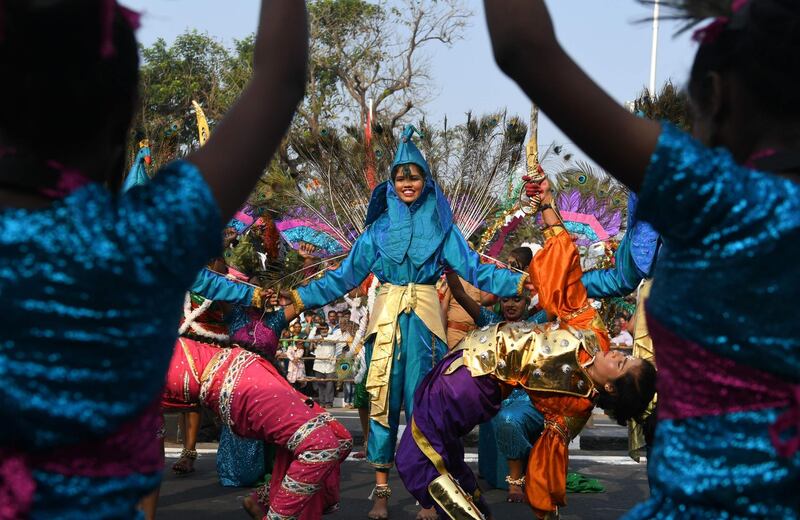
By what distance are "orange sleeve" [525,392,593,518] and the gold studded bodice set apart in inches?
4.5

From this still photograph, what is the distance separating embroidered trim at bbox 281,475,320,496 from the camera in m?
4.62

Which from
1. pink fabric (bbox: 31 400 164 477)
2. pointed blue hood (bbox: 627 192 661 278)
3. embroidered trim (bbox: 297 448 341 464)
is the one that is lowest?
embroidered trim (bbox: 297 448 341 464)

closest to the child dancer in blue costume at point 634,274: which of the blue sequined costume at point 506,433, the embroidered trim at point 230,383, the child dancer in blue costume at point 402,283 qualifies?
the child dancer in blue costume at point 402,283

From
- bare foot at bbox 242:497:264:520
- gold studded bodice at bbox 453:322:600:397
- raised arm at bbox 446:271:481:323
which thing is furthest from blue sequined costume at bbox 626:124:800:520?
raised arm at bbox 446:271:481:323

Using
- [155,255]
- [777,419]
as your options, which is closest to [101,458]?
[155,255]

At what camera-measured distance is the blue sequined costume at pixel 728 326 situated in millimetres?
1497

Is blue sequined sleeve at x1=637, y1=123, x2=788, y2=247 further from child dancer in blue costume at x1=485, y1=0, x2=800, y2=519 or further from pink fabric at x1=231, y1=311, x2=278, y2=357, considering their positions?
pink fabric at x1=231, y1=311, x2=278, y2=357

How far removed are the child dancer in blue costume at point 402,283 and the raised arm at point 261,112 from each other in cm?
521

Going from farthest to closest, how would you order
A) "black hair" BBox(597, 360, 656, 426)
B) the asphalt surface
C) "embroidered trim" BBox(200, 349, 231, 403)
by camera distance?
the asphalt surface < "embroidered trim" BBox(200, 349, 231, 403) < "black hair" BBox(597, 360, 656, 426)

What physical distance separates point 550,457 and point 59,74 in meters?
3.69

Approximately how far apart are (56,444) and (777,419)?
3.32 ft

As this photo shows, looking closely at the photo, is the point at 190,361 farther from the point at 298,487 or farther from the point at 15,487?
the point at 15,487

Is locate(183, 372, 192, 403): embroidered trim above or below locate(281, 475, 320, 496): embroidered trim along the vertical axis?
above

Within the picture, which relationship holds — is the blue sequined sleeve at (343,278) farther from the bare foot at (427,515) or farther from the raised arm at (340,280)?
the bare foot at (427,515)
